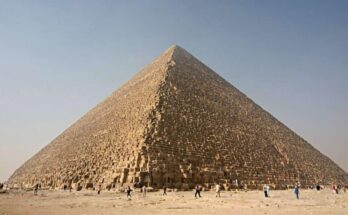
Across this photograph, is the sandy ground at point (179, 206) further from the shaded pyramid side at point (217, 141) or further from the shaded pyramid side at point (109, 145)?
the shaded pyramid side at point (217, 141)

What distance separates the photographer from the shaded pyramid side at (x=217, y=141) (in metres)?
24.7

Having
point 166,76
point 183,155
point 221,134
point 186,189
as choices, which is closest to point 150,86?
point 166,76

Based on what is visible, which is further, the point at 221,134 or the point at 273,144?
the point at 273,144

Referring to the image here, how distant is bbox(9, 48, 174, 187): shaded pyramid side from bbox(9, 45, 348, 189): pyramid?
8 centimetres

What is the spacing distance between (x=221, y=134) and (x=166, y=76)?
737 centimetres

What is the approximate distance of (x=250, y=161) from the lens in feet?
98.8

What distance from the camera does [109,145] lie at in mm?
28734

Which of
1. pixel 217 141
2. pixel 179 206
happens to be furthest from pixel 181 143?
pixel 179 206

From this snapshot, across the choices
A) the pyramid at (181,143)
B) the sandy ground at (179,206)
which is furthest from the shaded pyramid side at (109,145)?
the sandy ground at (179,206)

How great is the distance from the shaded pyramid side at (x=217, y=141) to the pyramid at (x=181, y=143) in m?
0.07

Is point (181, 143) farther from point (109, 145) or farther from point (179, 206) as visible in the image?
point (179, 206)

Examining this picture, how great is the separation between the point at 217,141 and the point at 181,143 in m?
4.40

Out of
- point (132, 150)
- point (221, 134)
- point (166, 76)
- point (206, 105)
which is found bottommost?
point (132, 150)

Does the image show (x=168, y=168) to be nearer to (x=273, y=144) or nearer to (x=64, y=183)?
(x=64, y=183)
